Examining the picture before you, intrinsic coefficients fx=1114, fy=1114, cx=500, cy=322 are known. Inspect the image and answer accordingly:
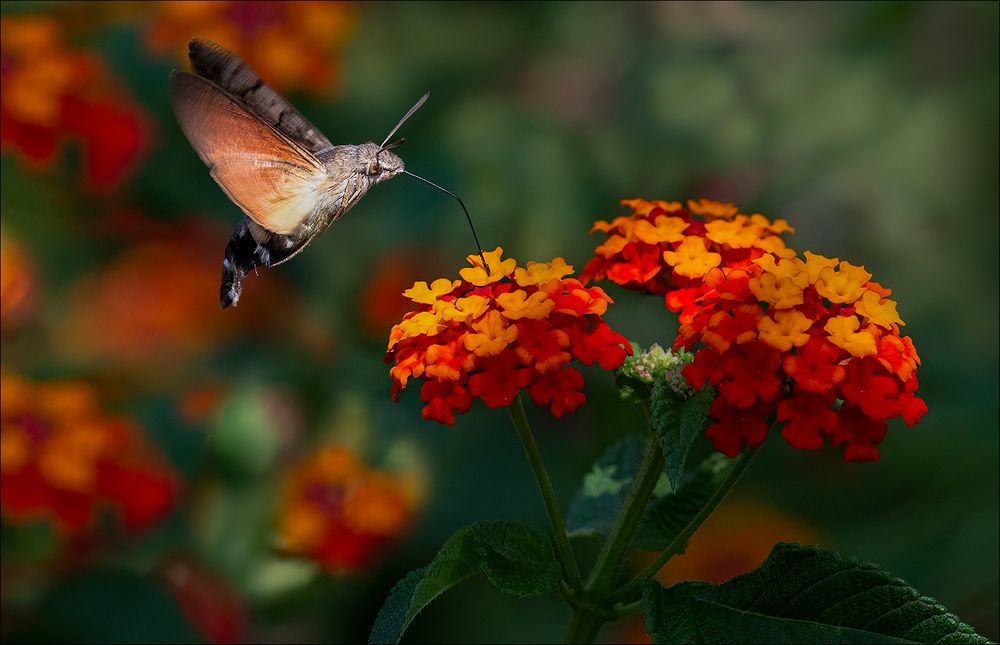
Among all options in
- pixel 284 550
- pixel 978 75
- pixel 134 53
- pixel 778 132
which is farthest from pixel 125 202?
pixel 978 75

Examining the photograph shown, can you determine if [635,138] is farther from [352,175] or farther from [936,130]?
[352,175]

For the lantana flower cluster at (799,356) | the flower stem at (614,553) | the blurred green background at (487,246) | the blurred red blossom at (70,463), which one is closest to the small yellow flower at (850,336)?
the lantana flower cluster at (799,356)

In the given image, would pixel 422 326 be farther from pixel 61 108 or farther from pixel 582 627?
pixel 61 108

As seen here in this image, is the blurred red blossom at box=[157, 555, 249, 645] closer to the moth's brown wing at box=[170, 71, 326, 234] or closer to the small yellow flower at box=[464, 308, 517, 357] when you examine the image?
the moth's brown wing at box=[170, 71, 326, 234]

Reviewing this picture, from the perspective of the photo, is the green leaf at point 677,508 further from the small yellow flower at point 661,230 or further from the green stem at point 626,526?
the small yellow flower at point 661,230

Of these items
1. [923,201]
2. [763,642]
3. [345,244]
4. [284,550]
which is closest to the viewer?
[763,642]

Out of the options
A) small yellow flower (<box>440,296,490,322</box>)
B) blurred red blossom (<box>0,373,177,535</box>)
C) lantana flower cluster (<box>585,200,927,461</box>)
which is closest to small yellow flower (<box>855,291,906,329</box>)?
lantana flower cluster (<box>585,200,927,461</box>)
